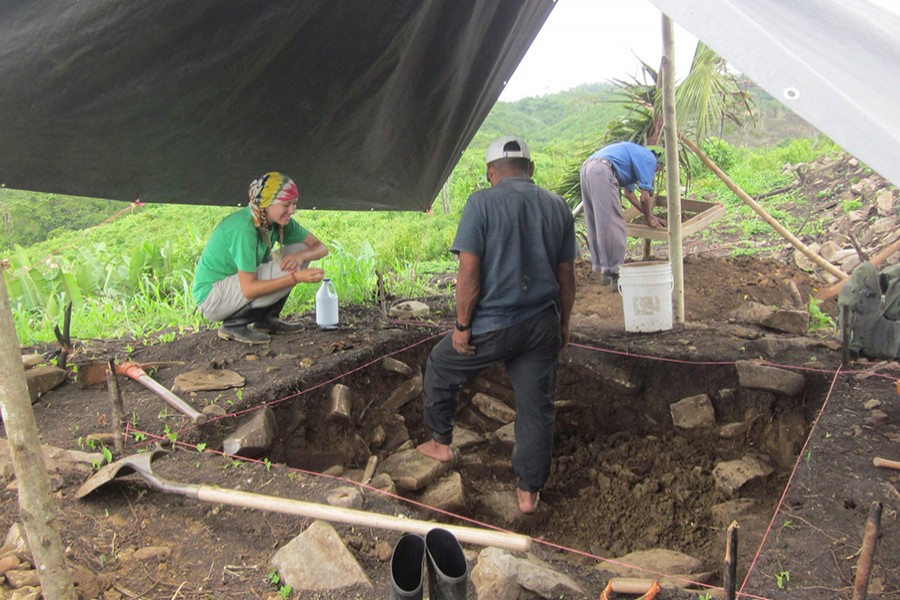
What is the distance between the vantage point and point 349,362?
4.15m

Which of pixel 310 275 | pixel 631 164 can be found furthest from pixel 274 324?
pixel 631 164

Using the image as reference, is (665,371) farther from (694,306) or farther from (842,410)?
(694,306)

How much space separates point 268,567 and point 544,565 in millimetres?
989

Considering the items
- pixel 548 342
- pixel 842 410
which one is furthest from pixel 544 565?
pixel 842 410

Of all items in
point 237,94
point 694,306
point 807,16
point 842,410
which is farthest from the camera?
point 694,306

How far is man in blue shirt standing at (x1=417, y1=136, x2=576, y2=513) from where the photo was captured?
3.14m

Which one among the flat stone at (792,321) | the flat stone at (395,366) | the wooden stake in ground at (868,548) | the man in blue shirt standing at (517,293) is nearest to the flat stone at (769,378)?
the flat stone at (792,321)

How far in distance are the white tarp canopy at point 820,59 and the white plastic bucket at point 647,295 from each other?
2795mm

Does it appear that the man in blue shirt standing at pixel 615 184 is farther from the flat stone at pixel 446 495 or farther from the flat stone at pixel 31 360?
the flat stone at pixel 31 360

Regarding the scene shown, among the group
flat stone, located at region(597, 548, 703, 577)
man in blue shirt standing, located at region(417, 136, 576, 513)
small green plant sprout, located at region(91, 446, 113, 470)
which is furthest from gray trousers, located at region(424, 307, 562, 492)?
small green plant sprout, located at region(91, 446, 113, 470)

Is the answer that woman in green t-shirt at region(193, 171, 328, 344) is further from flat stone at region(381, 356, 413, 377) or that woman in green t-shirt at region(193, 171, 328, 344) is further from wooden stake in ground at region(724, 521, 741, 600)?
wooden stake in ground at region(724, 521, 741, 600)

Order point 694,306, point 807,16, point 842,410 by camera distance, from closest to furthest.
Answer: point 807,16 < point 842,410 < point 694,306

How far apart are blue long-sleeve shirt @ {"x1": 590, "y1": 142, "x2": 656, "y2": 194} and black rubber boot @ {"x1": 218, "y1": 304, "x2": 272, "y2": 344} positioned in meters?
3.31

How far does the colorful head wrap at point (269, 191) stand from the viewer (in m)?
4.08
